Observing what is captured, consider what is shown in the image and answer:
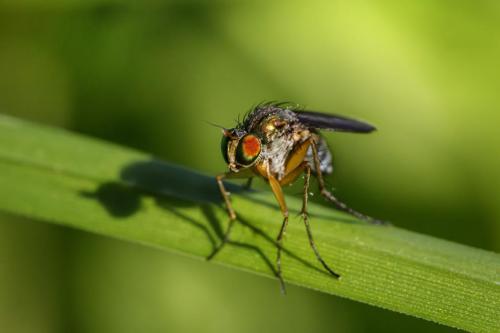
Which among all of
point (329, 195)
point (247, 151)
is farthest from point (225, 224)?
point (329, 195)

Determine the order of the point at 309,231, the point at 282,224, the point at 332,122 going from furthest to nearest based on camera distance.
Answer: the point at 332,122
the point at 282,224
the point at 309,231

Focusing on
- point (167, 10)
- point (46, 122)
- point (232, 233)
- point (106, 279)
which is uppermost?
point (167, 10)

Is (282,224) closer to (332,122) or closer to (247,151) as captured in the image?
(247,151)

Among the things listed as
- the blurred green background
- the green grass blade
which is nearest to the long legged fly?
the green grass blade

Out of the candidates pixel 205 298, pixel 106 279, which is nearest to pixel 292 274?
pixel 205 298

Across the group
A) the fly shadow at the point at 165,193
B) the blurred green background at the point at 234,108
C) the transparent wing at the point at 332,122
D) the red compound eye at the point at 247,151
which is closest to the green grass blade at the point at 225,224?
the fly shadow at the point at 165,193

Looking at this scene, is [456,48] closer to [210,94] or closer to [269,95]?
[269,95]

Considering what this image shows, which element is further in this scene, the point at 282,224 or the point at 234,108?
the point at 234,108

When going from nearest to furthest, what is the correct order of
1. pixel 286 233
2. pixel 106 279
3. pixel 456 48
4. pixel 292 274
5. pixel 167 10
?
1. pixel 292 274
2. pixel 286 233
3. pixel 106 279
4. pixel 456 48
5. pixel 167 10

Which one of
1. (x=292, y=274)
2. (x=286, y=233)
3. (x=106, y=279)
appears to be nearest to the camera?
(x=292, y=274)
